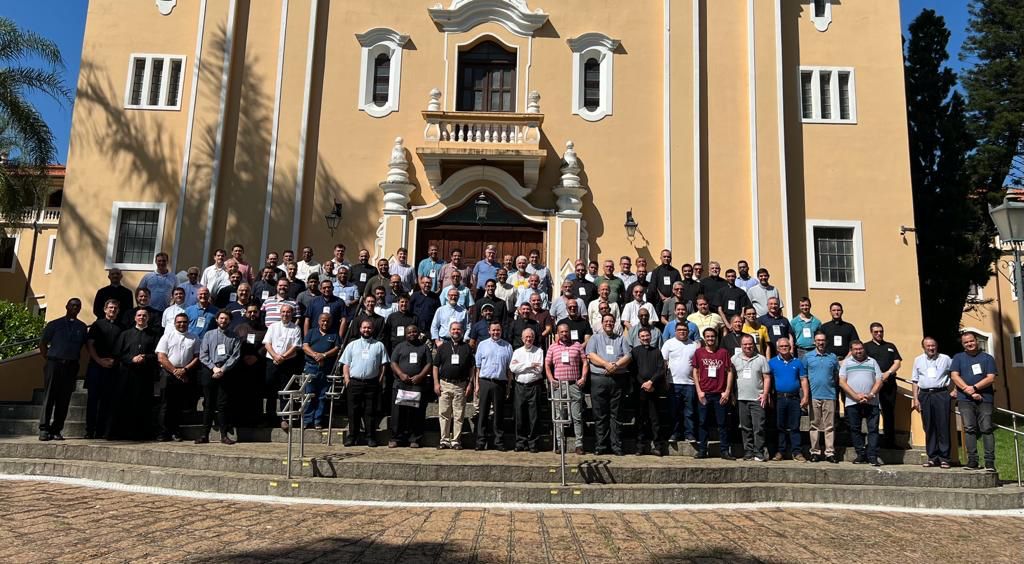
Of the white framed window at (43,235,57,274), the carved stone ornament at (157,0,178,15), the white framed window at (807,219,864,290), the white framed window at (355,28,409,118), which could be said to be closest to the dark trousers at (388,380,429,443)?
the white framed window at (355,28,409,118)

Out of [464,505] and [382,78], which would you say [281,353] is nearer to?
[464,505]

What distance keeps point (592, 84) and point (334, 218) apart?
6255 millimetres

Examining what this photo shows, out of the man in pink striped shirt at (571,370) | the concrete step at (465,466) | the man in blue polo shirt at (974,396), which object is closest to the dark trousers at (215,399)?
the concrete step at (465,466)

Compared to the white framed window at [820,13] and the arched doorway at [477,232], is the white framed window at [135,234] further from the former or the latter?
the white framed window at [820,13]

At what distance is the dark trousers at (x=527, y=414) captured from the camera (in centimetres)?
852

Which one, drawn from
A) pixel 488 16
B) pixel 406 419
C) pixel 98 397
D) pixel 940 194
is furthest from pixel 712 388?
pixel 940 194

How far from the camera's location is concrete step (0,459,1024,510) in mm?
6902

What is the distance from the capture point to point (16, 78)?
15141 mm

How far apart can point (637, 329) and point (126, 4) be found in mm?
13333

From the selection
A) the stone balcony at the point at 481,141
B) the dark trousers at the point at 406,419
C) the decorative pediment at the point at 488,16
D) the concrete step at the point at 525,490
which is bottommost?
the concrete step at the point at 525,490

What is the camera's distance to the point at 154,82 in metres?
14.7

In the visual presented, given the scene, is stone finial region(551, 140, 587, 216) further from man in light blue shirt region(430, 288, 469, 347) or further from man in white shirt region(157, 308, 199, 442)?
man in white shirt region(157, 308, 199, 442)

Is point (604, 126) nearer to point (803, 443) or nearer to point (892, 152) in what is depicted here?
point (892, 152)

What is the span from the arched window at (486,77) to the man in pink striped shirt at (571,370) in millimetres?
7778
